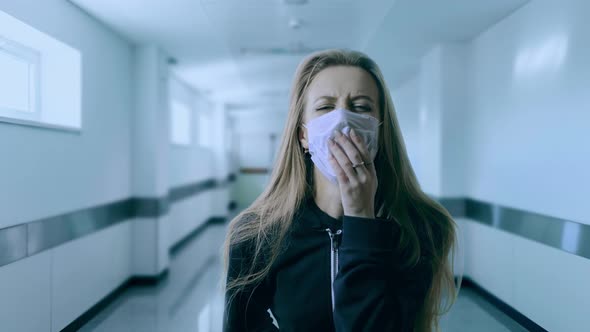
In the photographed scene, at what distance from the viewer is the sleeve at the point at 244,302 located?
112 cm

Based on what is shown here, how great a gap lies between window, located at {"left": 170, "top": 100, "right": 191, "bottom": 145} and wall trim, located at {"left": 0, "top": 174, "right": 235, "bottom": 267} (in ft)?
6.23

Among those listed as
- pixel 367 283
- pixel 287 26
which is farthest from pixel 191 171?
pixel 367 283

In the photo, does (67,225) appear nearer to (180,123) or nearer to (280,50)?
(280,50)

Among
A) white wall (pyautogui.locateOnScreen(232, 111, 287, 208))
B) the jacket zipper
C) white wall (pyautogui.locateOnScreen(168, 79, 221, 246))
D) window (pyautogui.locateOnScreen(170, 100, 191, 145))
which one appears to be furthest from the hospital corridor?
white wall (pyautogui.locateOnScreen(232, 111, 287, 208))

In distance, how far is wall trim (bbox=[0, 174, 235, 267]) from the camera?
234 centimetres

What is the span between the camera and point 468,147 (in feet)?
13.5

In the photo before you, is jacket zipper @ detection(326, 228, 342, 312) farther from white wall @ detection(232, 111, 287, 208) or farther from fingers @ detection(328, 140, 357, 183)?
white wall @ detection(232, 111, 287, 208)

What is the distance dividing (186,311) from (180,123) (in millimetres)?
3895

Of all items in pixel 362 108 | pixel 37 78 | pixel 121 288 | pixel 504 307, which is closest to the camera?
pixel 362 108

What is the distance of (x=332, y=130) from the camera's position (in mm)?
1054

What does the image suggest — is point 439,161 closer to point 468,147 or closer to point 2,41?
point 468,147

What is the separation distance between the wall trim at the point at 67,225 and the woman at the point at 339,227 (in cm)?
206

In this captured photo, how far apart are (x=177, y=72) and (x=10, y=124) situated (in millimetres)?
3444

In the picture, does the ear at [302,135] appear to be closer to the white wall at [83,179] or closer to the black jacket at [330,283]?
the black jacket at [330,283]
